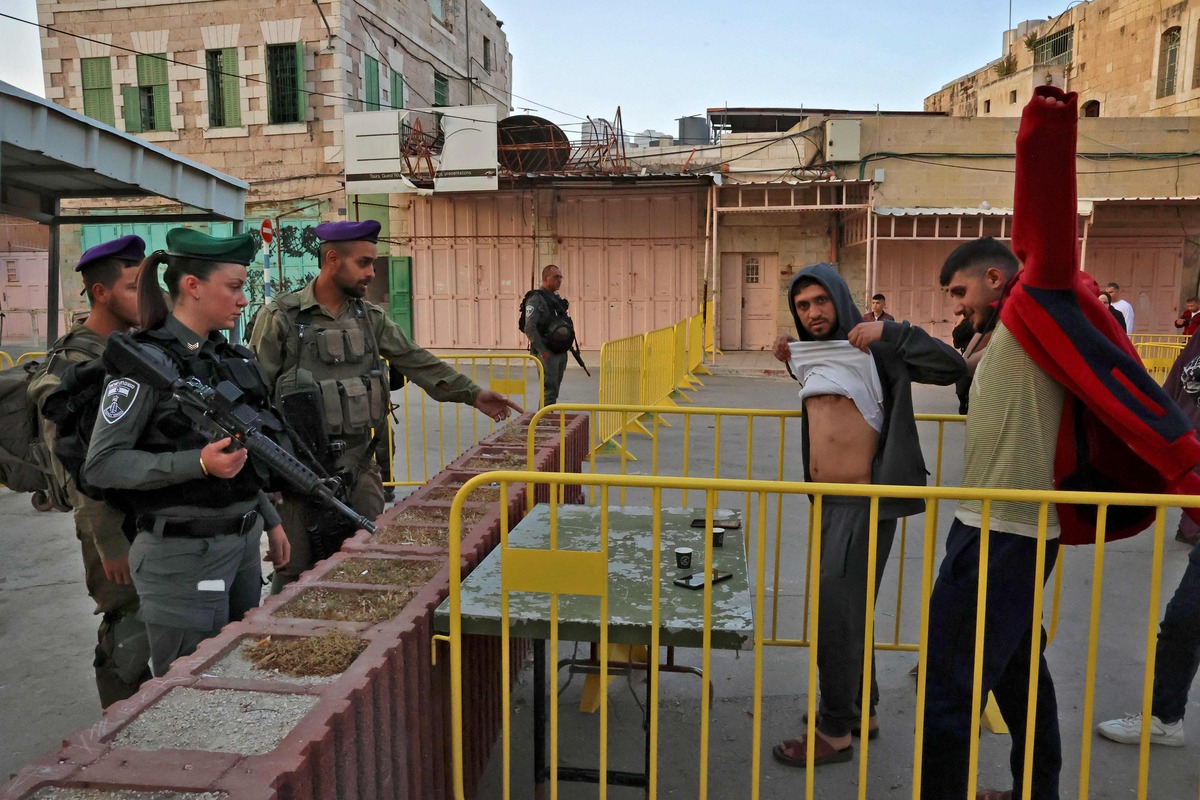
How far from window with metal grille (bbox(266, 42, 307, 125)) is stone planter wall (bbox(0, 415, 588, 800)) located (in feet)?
58.5

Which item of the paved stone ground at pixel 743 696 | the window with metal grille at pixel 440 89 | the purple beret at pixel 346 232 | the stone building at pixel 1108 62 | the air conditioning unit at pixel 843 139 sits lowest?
the paved stone ground at pixel 743 696

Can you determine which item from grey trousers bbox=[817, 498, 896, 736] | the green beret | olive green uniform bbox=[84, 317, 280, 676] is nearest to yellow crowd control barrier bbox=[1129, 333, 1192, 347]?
grey trousers bbox=[817, 498, 896, 736]

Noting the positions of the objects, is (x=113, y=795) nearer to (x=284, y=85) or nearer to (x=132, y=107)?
(x=284, y=85)

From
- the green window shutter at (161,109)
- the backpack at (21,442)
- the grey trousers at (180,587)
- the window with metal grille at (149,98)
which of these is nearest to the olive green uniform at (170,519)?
the grey trousers at (180,587)

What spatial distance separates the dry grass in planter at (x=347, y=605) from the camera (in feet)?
8.03

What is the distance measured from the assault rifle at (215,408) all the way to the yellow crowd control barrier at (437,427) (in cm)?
282

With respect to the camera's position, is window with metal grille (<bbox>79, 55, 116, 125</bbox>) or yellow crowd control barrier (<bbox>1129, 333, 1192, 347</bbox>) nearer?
yellow crowd control barrier (<bbox>1129, 333, 1192, 347</bbox>)

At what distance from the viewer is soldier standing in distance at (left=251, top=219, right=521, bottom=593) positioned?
382cm

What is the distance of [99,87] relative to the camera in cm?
1888

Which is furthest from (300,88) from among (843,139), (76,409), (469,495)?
(76,409)

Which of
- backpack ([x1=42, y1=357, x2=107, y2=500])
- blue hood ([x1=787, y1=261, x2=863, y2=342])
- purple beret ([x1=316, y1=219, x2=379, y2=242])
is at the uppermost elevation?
purple beret ([x1=316, y1=219, x2=379, y2=242])

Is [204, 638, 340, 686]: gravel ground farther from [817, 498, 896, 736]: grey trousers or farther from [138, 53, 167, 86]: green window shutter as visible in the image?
[138, 53, 167, 86]: green window shutter

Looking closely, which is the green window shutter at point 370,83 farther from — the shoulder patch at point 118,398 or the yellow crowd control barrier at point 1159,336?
the shoulder patch at point 118,398

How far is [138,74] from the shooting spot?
734 inches
